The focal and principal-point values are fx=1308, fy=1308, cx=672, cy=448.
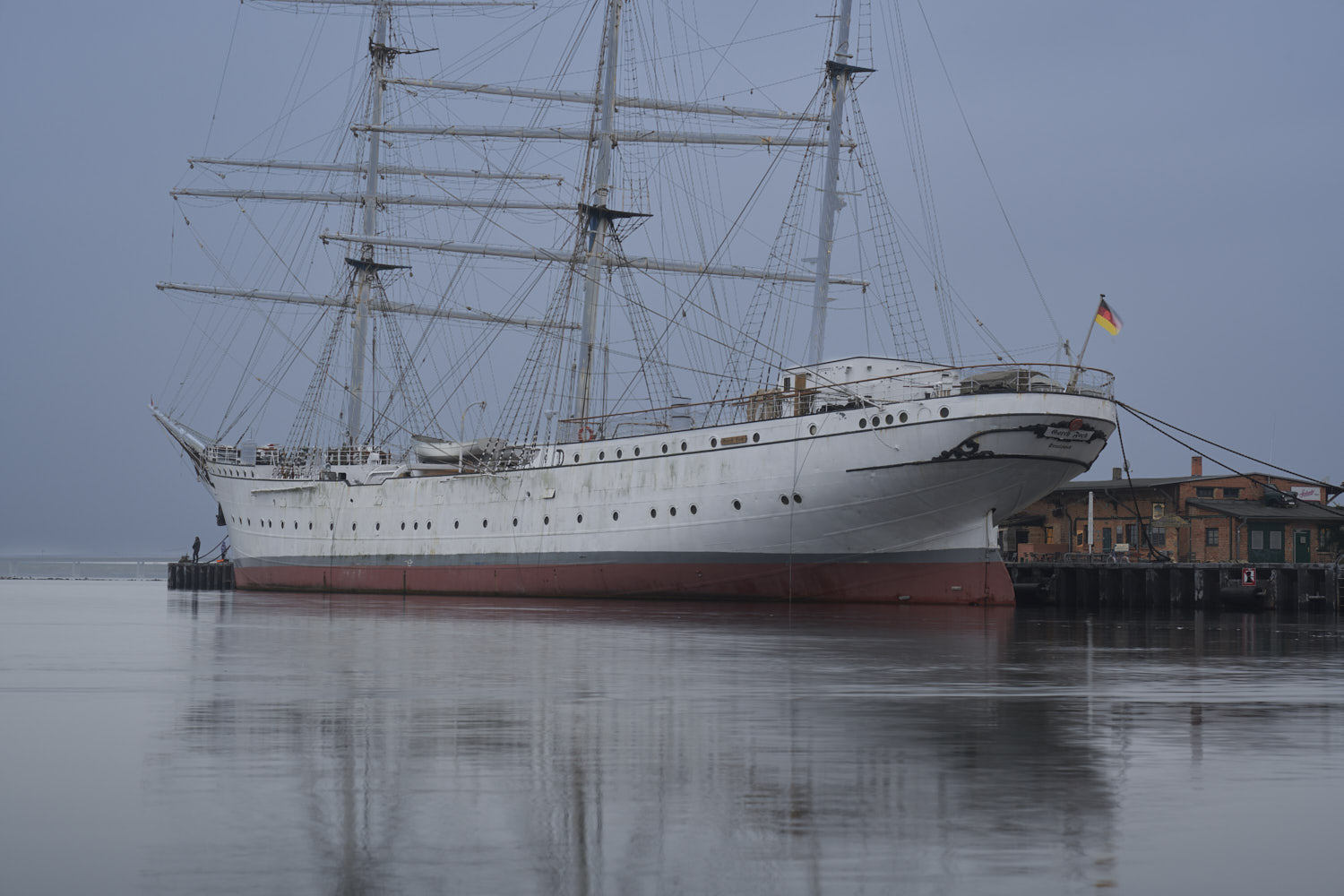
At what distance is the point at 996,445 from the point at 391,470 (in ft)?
88.7

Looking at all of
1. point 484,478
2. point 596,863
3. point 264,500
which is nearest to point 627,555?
point 484,478

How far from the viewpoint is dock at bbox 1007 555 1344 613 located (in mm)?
42156

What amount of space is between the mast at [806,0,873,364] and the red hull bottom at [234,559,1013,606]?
7529 millimetres

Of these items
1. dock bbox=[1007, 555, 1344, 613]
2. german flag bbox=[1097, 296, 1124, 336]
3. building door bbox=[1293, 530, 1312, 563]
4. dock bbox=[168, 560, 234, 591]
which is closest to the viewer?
german flag bbox=[1097, 296, 1124, 336]

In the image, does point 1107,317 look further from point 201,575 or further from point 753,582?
point 201,575

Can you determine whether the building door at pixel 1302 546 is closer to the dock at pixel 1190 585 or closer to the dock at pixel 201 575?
the dock at pixel 1190 585

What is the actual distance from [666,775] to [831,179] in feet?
125

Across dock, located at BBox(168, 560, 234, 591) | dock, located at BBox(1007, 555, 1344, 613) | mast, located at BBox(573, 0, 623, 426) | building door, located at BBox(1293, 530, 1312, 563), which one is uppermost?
mast, located at BBox(573, 0, 623, 426)

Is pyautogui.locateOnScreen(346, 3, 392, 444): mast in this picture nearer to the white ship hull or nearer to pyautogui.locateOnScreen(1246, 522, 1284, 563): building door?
the white ship hull

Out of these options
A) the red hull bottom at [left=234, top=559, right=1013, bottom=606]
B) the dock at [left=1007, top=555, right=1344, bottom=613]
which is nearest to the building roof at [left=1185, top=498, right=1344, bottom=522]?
the dock at [left=1007, top=555, right=1344, bottom=613]

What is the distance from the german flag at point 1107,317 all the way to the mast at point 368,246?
35.0 m

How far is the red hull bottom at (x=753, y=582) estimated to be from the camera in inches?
1449

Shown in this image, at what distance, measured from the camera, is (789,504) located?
3709cm

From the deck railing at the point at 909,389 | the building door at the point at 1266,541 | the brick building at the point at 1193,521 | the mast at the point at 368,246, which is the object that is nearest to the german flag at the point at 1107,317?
the deck railing at the point at 909,389
